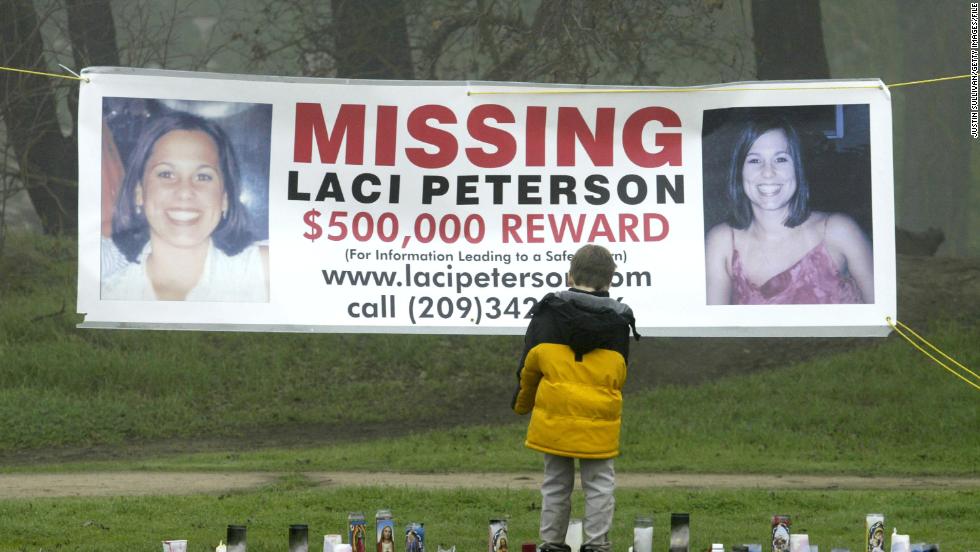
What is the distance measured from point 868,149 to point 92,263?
410 cm

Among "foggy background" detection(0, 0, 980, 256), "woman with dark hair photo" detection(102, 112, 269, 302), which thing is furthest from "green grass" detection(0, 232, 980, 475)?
"woman with dark hair photo" detection(102, 112, 269, 302)

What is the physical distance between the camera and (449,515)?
9.89 meters

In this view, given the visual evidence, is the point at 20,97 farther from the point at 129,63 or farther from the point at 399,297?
the point at 399,297

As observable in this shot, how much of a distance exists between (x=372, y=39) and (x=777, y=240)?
39.0 ft

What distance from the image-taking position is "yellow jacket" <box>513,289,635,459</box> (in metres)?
→ 6.79

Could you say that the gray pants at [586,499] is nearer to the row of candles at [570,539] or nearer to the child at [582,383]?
the child at [582,383]

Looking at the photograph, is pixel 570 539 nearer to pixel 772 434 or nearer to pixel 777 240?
pixel 777 240

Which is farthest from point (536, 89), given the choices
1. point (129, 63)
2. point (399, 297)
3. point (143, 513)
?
point (129, 63)

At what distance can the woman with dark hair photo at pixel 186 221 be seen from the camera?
785 cm

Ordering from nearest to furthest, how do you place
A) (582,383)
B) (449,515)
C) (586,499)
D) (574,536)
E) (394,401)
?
(582,383)
(586,499)
(574,536)
(449,515)
(394,401)

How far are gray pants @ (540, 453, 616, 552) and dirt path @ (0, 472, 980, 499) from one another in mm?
4694

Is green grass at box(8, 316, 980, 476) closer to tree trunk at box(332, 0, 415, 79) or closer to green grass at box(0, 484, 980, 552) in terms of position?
green grass at box(0, 484, 980, 552)

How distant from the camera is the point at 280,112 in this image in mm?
8000

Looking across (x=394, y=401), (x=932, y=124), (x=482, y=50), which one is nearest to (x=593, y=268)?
(x=394, y=401)
